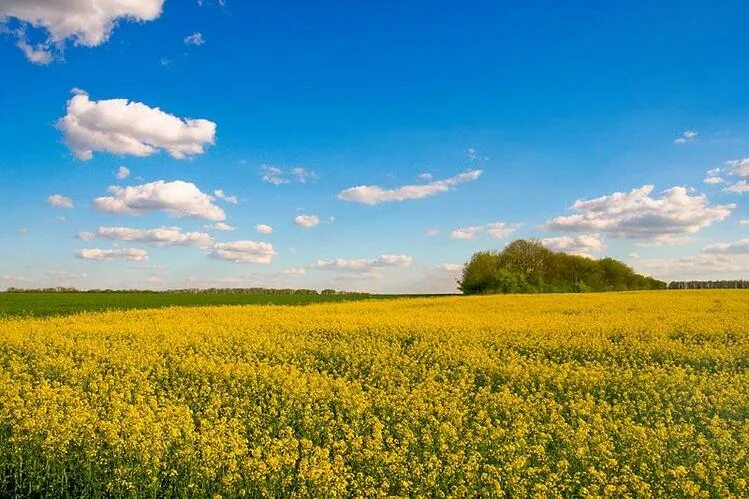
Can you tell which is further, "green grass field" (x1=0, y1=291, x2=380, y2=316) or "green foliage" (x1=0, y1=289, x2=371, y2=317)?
"green foliage" (x1=0, y1=289, x2=371, y2=317)

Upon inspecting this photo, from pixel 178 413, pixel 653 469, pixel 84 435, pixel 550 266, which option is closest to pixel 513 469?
pixel 653 469

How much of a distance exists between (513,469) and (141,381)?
8.08 metres

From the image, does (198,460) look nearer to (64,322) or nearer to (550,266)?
(64,322)

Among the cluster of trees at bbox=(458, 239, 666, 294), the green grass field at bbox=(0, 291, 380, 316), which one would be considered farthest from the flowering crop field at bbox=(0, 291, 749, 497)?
the cluster of trees at bbox=(458, 239, 666, 294)

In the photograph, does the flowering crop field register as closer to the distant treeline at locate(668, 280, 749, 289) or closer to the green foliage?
the green foliage

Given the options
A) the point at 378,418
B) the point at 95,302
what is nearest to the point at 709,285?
the point at 95,302

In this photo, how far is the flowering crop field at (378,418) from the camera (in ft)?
20.9

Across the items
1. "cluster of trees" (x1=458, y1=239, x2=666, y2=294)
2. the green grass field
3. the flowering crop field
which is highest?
"cluster of trees" (x1=458, y1=239, x2=666, y2=294)

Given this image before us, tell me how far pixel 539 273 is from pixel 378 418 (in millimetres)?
63076

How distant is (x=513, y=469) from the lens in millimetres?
6320

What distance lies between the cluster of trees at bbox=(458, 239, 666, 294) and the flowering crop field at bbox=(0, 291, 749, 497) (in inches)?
1771

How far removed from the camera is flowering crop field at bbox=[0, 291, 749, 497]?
251 inches

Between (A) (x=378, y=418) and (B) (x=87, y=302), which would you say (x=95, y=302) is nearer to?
(B) (x=87, y=302)

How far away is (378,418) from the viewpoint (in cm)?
859
